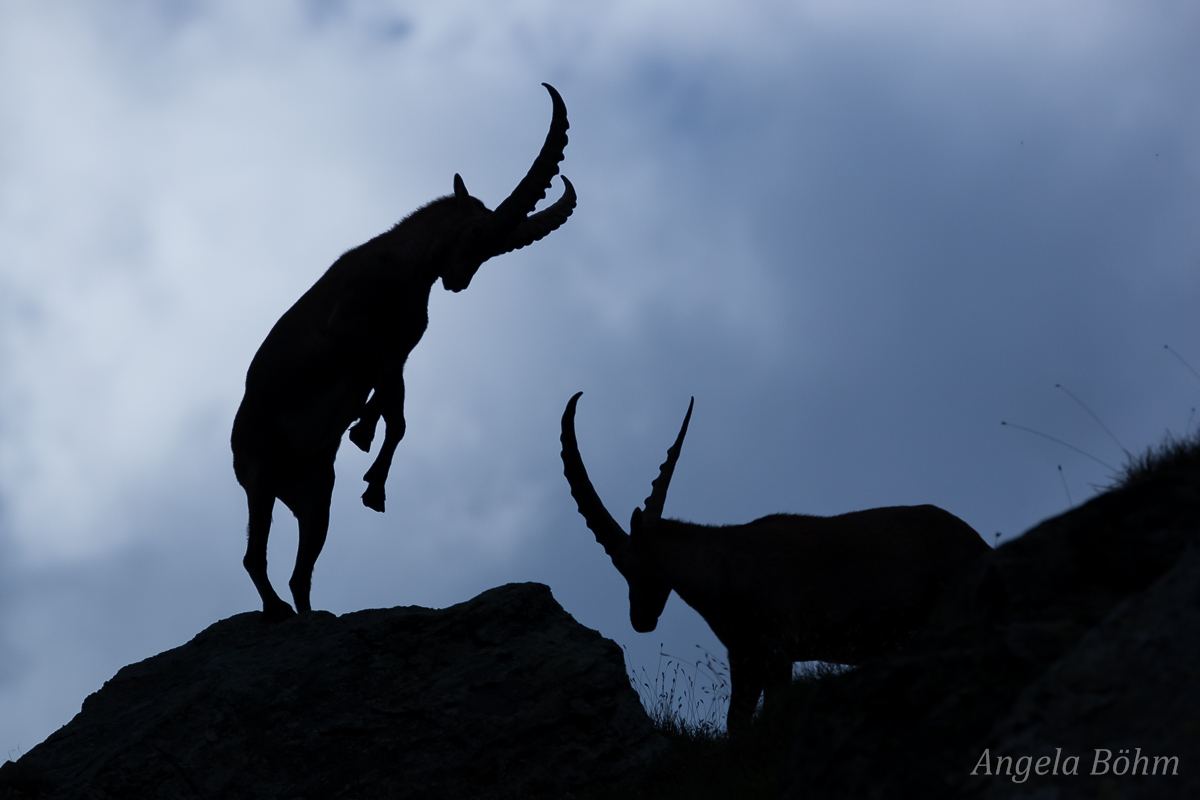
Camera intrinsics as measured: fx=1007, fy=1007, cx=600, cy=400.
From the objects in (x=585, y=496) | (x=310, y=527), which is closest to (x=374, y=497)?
(x=310, y=527)

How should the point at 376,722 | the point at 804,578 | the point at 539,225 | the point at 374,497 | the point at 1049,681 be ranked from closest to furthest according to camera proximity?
1. the point at 1049,681
2. the point at 376,722
3. the point at 804,578
4. the point at 374,497
5. the point at 539,225

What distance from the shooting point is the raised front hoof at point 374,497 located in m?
6.44

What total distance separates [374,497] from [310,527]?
844 mm

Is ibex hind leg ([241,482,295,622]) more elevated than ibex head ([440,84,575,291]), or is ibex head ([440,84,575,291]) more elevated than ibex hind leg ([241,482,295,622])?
ibex head ([440,84,575,291])

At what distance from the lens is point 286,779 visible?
5.30 m

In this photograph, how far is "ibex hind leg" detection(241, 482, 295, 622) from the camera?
6.59 m

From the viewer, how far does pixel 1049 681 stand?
2.64 meters

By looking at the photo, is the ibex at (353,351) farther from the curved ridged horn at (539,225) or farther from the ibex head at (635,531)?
the ibex head at (635,531)

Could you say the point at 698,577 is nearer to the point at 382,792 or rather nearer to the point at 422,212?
the point at 382,792

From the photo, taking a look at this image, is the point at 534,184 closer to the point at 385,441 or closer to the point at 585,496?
the point at 385,441

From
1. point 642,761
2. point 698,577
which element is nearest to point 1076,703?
point 642,761

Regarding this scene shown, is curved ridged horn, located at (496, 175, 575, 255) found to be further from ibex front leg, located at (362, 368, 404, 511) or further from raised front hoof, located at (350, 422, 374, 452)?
raised front hoof, located at (350, 422, 374, 452)

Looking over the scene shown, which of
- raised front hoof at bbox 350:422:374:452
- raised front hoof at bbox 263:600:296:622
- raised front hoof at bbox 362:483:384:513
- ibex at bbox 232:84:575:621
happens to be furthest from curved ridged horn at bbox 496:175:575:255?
raised front hoof at bbox 263:600:296:622

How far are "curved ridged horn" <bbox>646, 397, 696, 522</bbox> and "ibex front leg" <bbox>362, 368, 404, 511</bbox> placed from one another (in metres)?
1.75
